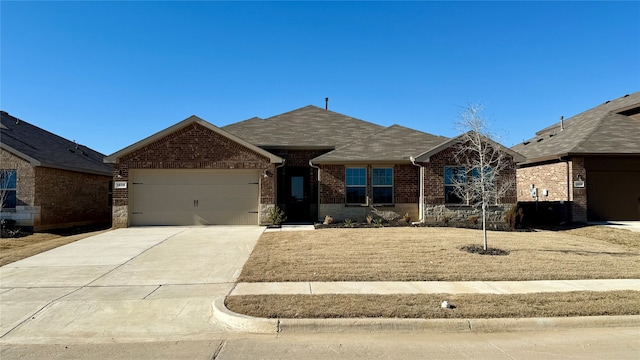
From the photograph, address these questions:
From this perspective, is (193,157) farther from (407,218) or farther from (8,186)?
(407,218)

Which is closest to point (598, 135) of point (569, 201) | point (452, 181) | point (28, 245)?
point (569, 201)

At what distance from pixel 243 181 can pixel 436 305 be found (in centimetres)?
1155

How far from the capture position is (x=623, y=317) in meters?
5.87

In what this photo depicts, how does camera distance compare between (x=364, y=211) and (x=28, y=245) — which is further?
(x=364, y=211)

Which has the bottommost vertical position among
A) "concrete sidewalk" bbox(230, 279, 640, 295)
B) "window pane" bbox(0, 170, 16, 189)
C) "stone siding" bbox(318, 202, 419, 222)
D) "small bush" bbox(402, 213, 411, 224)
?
"concrete sidewalk" bbox(230, 279, 640, 295)

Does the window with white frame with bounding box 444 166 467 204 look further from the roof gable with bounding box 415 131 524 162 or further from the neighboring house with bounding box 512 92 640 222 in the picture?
the neighboring house with bounding box 512 92 640 222

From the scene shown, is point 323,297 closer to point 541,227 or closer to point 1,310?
point 1,310

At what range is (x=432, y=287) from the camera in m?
7.44

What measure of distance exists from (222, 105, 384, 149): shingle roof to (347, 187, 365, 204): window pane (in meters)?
2.69

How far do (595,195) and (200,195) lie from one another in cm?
1706

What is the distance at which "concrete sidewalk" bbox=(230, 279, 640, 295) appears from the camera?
7145mm

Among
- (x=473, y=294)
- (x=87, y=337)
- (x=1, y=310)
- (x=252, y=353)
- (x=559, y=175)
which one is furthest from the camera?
(x=559, y=175)

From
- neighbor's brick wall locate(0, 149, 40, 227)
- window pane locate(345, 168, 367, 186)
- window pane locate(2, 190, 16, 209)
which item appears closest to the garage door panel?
window pane locate(345, 168, 367, 186)

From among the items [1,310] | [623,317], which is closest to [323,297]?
[623,317]
